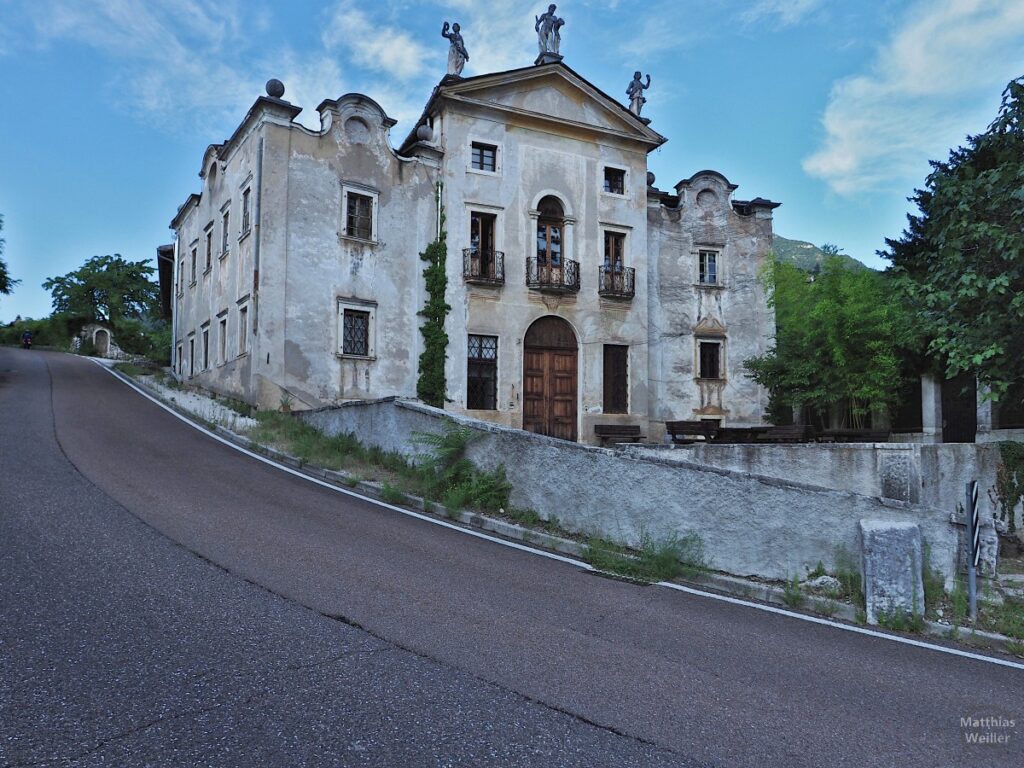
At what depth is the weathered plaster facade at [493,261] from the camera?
67.5ft

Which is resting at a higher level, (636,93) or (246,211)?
(636,93)

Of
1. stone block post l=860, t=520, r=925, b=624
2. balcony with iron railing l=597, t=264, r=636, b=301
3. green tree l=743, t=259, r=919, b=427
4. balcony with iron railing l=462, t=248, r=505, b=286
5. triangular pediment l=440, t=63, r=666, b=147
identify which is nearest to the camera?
stone block post l=860, t=520, r=925, b=624

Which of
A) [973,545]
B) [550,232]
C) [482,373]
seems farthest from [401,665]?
[550,232]

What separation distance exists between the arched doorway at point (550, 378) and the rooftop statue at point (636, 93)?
33.0 ft

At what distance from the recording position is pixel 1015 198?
10.5 metres

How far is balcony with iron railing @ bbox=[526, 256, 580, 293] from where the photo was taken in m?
23.5

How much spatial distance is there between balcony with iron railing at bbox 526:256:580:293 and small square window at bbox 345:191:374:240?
17.5ft

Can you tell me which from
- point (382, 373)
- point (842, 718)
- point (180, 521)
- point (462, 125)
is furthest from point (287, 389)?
point (842, 718)

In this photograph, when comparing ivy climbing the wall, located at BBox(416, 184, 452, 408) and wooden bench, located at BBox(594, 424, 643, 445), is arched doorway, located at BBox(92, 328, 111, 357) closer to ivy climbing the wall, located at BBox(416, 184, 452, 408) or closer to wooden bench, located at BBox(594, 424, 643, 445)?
ivy climbing the wall, located at BBox(416, 184, 452, 408)

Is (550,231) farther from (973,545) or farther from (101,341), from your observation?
(101,341)

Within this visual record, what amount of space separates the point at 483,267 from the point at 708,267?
9457mm

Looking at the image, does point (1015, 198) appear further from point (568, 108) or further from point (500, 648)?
point (568, 108)

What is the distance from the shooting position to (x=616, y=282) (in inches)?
975

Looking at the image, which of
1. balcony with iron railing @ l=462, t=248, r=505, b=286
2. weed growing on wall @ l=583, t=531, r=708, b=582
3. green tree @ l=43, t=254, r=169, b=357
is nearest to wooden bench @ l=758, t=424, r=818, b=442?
balcony with iron railing @ l=462, t=248, r=505, b=286
